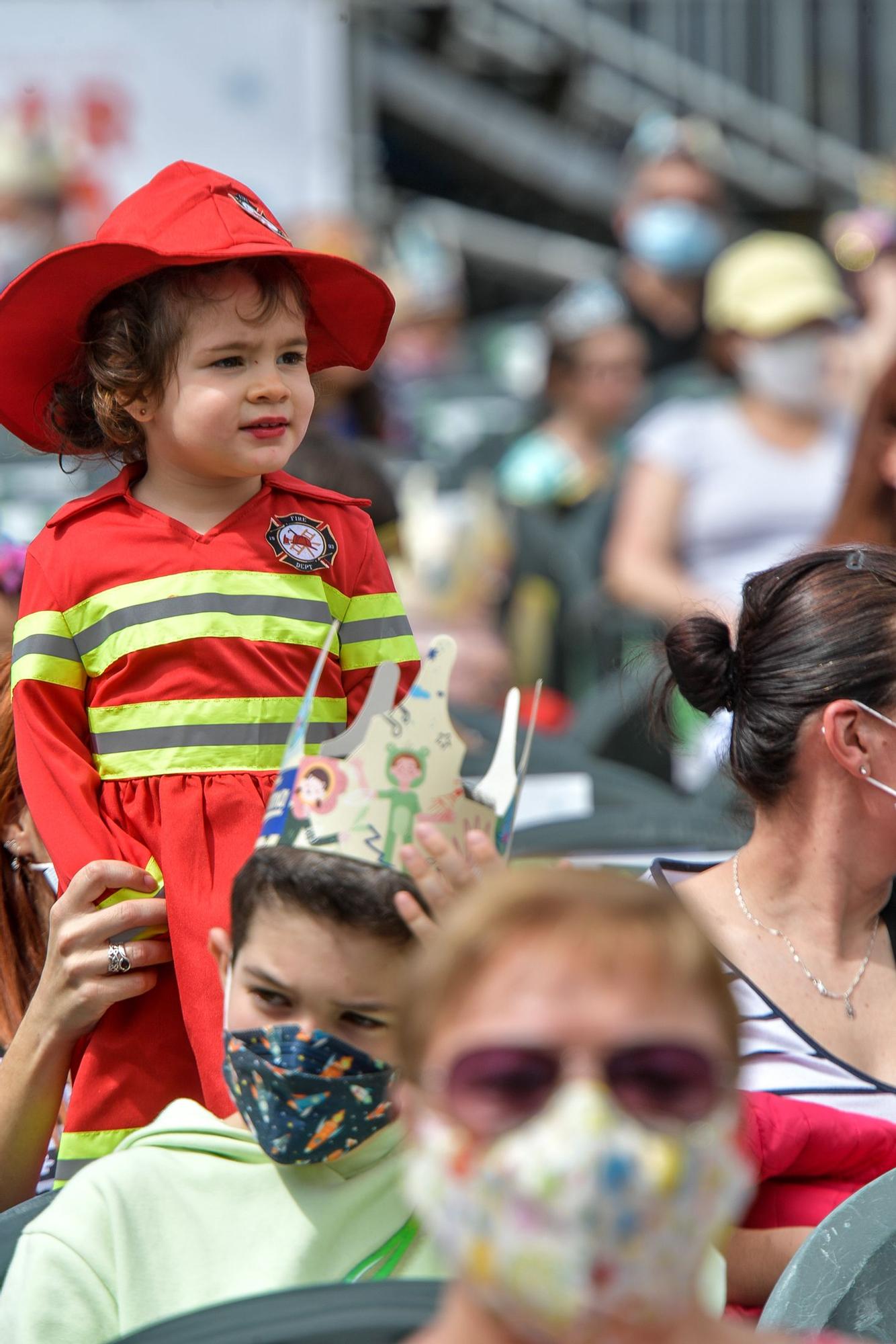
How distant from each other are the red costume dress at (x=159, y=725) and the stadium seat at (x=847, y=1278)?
674mm

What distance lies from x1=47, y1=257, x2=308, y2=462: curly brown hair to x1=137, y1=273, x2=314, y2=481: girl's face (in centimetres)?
1

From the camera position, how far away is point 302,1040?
1.61 meters

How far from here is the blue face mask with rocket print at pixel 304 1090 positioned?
5.28ft

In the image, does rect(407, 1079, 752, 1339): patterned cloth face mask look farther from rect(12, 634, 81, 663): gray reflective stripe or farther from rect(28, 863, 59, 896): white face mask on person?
rect(28, 863, 59, 896): white face mask on person

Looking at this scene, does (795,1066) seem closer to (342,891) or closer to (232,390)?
(342,891)

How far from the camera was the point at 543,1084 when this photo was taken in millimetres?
1095

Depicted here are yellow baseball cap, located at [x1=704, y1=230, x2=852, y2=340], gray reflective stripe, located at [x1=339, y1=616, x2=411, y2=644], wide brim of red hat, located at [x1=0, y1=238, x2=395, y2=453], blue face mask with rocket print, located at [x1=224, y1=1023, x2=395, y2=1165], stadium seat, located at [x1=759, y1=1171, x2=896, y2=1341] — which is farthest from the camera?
yellow baseball cap, located at [x1=704, y1=230, x2=852, y2=340]

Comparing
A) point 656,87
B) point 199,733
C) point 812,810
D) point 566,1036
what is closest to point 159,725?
point 199,733

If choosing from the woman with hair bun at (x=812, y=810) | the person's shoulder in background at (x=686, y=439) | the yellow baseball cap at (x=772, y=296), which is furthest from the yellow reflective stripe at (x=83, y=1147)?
the yellow baseball cap at (x=772, y=296)

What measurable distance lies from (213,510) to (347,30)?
9.52m

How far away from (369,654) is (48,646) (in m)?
0.38

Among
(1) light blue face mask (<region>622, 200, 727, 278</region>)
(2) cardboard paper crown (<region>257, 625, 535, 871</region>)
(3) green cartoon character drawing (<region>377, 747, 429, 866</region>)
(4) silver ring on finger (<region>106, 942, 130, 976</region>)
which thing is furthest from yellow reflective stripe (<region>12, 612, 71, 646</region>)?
(1) light blue face mask (<region>622, 200, 727, 278</region>)

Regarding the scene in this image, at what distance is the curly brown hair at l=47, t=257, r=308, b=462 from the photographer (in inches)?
83.3

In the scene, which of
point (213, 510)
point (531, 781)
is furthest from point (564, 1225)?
point (531, 781)
